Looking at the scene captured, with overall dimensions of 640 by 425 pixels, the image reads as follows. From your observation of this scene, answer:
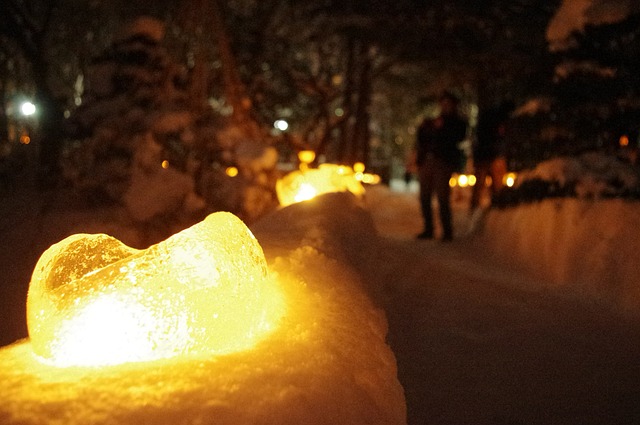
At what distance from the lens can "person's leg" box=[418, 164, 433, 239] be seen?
8.51m

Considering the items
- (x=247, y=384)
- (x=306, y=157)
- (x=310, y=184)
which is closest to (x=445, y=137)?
(x=310, y=184)

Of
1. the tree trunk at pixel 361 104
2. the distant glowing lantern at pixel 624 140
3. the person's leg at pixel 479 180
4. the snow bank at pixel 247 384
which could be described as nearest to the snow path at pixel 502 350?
the snow bank at pixel 247 384

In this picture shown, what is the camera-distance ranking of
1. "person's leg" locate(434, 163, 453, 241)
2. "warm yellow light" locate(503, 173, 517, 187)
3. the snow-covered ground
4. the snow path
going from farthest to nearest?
"person's leg" locate(434, 163, 453, 241)
"warm yellow light" locate(503, 173, 517, 187)
the snow-covered ground
the snow path

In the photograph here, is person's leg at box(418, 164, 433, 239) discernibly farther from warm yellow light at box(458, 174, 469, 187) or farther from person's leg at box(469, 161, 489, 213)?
warm yellow light at box(458, 174, 469, 187)

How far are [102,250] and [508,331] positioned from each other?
3129 millimetres

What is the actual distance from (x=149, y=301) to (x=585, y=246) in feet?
15.9

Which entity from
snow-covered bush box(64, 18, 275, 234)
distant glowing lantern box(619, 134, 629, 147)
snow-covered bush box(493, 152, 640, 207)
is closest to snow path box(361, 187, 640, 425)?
snow-covered bush box(493, 152, 640, 207)

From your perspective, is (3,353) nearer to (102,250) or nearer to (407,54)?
(102,250)

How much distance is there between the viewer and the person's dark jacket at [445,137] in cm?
817

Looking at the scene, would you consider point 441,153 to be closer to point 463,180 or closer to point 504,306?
point 504,306

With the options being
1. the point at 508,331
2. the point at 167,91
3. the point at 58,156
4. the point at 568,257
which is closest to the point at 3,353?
the point at 508,331

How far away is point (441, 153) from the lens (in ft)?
27.1

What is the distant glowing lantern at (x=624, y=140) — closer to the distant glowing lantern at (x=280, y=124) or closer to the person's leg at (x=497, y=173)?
the person's leg at (x=497, y=173)

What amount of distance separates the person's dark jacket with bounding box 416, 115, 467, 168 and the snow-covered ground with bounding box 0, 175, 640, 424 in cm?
102
